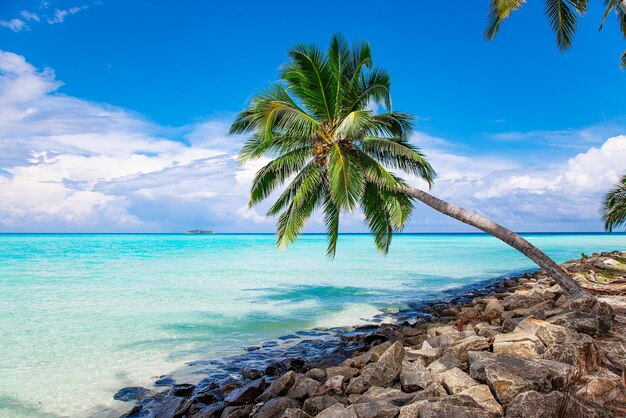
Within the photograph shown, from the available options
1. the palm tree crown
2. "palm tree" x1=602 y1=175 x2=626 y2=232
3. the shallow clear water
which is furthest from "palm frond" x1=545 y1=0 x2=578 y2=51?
"palm tree" x1=602 y1=175 x2=626 y2=232

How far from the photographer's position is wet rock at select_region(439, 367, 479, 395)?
4.49 metres

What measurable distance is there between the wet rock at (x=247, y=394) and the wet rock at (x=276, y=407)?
1.90ft

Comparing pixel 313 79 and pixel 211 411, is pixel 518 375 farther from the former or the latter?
pixel 313 79

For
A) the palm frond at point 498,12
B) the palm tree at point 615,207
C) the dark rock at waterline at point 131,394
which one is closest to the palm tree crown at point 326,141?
the palm frond at point 498,12

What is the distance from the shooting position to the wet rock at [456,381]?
14.7 feet

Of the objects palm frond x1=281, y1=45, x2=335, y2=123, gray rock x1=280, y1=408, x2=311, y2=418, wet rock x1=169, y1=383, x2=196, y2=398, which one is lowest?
wet rock x1=169, y1=383, x2=196, y2=398

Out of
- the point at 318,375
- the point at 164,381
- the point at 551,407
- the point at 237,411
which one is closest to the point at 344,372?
the point at 318,375

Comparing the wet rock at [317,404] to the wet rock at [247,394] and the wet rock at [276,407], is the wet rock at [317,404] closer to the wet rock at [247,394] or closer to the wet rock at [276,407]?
the wet rock at [276,407]

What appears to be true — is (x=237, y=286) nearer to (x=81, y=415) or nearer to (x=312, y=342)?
(x=312, y=342)

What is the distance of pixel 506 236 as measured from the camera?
974 cm

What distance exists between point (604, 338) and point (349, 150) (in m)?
7.37

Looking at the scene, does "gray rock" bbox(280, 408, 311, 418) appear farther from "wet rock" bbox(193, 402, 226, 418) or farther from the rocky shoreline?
"wet rock" bbox(193, 402, 226, 418)

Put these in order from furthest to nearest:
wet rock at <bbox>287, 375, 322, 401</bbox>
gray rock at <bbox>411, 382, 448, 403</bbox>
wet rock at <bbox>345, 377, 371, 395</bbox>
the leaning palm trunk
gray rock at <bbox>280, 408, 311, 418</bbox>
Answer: the leaning palm trunk → wet rock at <bbox>287, 375, 322, 401</bbox> → wet rock at <bbox>345, 377, 371, 395</bbox> → gray rock at <bbox>280, 408, 311, 418</bbox> → gray rock at <bbox>411, 382, 448, 403</bbox>

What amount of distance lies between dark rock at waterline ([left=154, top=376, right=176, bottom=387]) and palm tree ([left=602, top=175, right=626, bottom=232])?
26.1 meters
